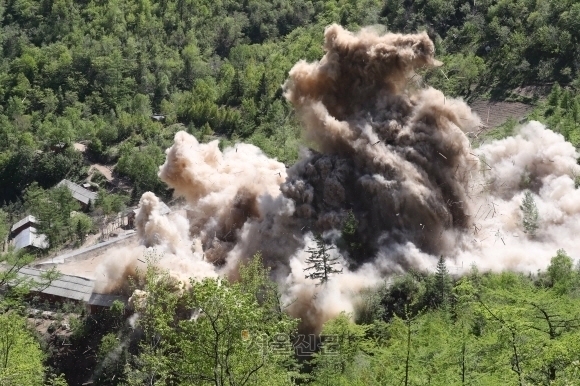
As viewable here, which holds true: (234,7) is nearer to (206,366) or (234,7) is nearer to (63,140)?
(63,140)

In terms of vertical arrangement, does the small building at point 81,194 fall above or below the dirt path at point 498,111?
below

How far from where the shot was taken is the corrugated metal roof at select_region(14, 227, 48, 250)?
64688mm

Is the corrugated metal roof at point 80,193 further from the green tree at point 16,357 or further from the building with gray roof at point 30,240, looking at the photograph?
the green tree at point 16,357

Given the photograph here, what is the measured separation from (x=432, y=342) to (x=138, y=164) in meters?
54.1

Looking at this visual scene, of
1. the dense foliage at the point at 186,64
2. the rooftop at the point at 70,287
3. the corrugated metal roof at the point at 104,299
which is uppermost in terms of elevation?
the dense foliage at the point at 186,64

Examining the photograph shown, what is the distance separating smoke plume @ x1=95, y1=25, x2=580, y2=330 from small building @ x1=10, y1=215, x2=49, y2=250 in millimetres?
19471

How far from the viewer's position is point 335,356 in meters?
30.6

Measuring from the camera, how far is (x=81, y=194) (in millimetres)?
74750

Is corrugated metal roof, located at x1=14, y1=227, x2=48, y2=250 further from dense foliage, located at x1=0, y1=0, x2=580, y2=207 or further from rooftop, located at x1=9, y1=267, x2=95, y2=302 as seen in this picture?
rooftop, located at x1=9, y1=267, x2=95, y2=302

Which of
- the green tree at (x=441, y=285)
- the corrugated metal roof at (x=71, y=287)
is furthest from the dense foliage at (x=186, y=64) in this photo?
the green tree at (x=441, y=285)

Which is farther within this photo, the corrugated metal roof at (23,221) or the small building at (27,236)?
the corrugated metal roof at (23,221)

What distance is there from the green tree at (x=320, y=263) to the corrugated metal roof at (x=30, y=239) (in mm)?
30812

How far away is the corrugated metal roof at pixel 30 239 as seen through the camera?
64688 millimetres

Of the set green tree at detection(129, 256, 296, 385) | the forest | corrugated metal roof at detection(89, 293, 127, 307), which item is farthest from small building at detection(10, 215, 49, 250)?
green tree at detection(129, 256, 296, 385)
